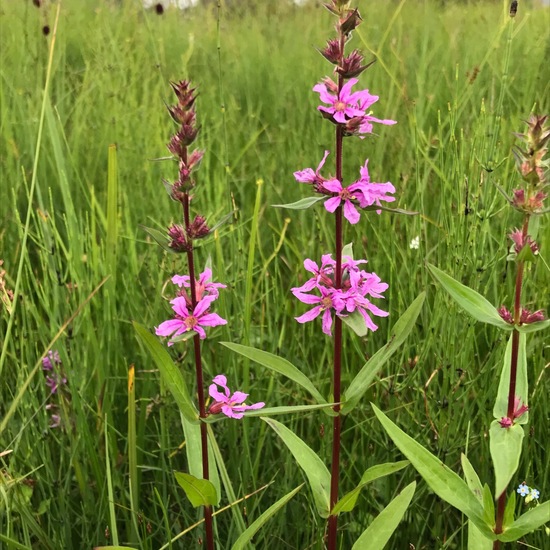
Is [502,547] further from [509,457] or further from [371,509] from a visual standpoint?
[509,457]

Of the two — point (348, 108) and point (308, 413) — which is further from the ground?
point (348, 108)

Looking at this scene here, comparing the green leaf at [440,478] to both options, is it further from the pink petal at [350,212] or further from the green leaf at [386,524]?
the pink petal at [350,212]

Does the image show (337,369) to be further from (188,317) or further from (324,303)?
(188,317)

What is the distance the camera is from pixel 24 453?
1521 mm

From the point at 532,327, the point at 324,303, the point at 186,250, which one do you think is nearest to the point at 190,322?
the point at 186,250

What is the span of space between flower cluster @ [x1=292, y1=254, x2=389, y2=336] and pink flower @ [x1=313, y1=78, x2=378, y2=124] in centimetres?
25

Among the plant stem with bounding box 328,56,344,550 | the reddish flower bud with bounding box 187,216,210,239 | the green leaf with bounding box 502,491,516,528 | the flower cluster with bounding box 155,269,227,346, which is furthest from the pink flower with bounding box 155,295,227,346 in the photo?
the green leaf with bounding box 502,491,516,528

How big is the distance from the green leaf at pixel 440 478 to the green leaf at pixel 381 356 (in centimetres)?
13

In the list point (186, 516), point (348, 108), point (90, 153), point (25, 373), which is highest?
point (348, 108)

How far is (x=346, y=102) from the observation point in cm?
105

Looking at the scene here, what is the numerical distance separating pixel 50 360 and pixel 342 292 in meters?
0.98

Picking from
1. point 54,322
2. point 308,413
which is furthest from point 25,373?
point 308,413

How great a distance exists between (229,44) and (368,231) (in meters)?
3.31

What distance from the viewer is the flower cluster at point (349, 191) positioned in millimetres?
1046
